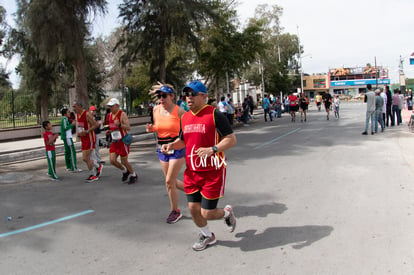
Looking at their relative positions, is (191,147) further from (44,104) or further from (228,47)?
(44,104)

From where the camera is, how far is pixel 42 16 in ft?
46.9

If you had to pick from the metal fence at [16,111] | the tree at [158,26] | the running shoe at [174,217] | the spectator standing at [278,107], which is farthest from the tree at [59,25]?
the spectator standing at [278,107]

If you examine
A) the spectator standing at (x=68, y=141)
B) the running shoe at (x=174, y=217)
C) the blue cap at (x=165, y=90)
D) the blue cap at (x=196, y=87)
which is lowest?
the running shoe at (x=174, y=217)

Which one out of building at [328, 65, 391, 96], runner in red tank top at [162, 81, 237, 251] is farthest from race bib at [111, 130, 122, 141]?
building at [328, 65, 391, 96]

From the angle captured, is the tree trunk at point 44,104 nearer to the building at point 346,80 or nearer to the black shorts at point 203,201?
the black shorts at point 203,201

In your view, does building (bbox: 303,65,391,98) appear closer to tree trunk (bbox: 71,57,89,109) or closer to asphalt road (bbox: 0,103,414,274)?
tree trunk (bbox: 71,57,89,109)

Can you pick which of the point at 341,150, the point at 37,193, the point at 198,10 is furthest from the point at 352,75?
the point at 37,193

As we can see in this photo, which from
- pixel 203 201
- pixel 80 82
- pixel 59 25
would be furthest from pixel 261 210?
pixel 80 82

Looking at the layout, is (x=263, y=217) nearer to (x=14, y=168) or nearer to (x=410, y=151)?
(x=410, y=151)

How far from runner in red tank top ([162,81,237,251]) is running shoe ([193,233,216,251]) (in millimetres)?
287

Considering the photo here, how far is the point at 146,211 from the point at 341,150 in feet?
23.1

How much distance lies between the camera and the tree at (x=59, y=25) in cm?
1429

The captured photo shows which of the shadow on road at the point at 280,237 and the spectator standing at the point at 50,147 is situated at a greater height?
the spectator standing at the point at 50,147

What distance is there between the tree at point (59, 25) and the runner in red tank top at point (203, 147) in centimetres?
1246
